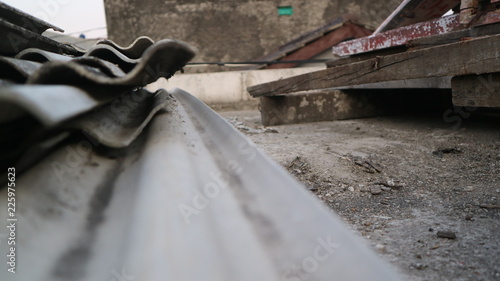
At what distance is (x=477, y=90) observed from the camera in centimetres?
217

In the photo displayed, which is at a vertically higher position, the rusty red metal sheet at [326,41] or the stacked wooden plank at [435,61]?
the rusty red metal sheet at [326,41]

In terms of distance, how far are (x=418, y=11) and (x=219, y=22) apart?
6227mm

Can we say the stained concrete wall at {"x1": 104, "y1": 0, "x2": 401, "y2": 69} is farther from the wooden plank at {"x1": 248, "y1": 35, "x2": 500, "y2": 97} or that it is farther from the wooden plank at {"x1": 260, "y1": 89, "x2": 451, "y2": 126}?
the wooden plank at {"x1": 248, "y1": 35, "x2": 500, "y2": 97}

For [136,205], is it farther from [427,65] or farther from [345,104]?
[345,104]

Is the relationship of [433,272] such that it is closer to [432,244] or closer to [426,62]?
[432,244]

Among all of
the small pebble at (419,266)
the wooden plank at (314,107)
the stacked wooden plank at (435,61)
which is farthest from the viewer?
the wooden plank at (314,107)

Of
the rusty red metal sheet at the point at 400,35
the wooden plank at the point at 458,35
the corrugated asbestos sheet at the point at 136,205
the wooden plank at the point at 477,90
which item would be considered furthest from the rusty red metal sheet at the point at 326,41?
the corrugated asbestos sheet at the point at 136,205

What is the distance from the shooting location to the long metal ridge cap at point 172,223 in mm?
531

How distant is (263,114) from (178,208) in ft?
12.1

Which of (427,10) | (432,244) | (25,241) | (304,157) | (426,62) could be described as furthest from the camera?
(427,10)

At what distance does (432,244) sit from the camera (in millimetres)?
1255

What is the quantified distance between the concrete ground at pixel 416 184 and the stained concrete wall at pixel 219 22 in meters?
5.88

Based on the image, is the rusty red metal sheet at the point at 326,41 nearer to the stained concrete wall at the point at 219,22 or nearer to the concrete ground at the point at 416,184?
the stained concrete wall at the point at 219,22

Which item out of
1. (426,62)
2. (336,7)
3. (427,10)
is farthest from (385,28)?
(336,7)
